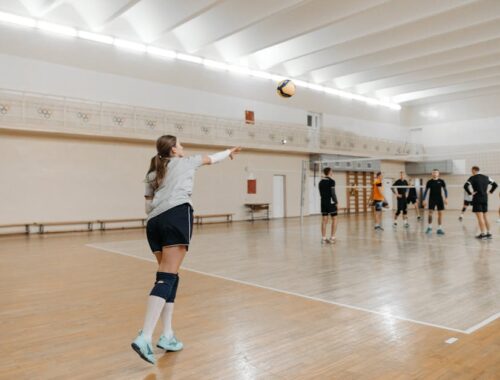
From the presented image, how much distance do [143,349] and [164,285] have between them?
44cm

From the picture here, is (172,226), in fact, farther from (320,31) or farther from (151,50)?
(320,31)

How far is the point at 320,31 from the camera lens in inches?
690

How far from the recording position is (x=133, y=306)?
4527 mm

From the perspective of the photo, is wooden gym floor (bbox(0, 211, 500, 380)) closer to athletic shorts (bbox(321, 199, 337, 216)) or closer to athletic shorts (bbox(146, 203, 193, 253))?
athletic shorts (bbox(146, 203, 193, 253))

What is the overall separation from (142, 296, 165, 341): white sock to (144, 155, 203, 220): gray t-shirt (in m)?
0.60

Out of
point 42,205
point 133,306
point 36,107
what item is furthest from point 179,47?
point 133,306

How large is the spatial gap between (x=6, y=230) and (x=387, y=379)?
1400cm

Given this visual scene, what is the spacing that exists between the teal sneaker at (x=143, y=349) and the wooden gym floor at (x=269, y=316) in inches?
3.7

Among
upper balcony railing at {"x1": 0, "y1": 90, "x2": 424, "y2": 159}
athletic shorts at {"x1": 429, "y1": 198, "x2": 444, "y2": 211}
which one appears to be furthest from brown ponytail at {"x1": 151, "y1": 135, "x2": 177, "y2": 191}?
athletic shorts at {"x1": 429, "y1": 198, "x2": 444, "y2": 211}

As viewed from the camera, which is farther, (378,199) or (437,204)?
(378,199)

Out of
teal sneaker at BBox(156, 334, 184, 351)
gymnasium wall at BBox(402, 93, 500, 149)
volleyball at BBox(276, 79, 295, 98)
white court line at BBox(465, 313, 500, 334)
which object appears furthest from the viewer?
gymnasium wall at BBox(402, 93, 500, 149)

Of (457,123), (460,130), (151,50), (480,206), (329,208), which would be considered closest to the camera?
(329,208)

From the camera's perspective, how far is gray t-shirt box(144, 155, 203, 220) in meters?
2.96

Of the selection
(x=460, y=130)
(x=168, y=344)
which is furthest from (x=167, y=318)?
(x=460, y=130)
